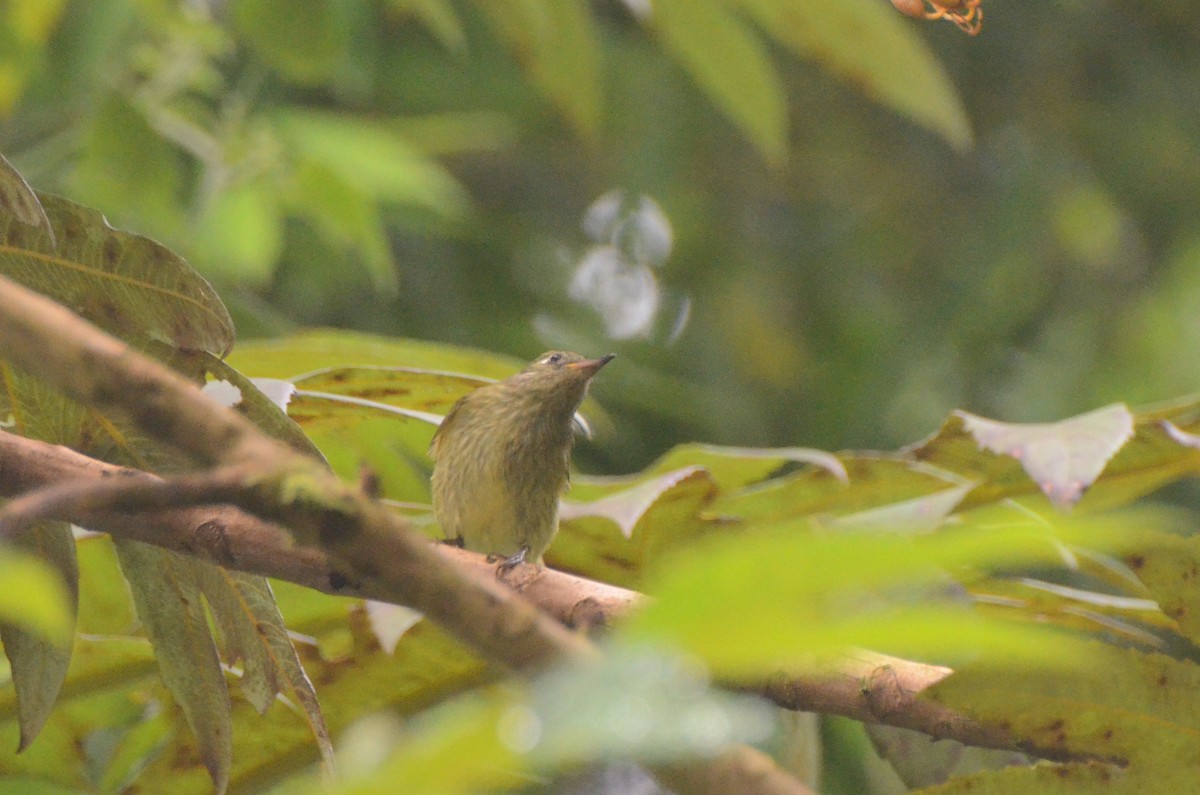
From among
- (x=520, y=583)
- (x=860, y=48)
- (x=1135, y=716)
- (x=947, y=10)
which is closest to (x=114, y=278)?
(x=520, y=583)

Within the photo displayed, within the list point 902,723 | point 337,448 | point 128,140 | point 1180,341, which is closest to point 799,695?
point 902,723

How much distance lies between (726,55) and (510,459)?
1.13 metres

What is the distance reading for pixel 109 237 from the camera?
1414 mm

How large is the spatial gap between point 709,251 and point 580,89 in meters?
4.91

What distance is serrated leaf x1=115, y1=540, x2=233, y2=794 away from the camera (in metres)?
1.52

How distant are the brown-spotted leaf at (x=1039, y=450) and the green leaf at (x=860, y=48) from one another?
0.59 m

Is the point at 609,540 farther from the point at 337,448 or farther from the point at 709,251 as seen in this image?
the point at 709,251

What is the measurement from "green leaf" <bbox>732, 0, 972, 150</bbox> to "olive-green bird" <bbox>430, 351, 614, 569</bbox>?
96 cm

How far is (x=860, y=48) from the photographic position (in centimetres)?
247

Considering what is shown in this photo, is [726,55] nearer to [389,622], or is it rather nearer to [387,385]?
[387,385]

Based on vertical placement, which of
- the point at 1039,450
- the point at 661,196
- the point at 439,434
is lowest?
the point at 661,196

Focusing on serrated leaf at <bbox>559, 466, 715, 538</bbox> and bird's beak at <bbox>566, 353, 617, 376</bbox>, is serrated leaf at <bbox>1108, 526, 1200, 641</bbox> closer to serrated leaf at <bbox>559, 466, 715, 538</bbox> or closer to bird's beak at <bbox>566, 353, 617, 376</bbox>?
serrated leaf at <bbox>559, 466, 715, 538</bbox>

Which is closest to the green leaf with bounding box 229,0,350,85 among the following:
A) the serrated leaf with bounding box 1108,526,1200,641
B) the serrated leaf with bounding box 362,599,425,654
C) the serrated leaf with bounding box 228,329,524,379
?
the serrated leaf with bounding box 228,329,524,379

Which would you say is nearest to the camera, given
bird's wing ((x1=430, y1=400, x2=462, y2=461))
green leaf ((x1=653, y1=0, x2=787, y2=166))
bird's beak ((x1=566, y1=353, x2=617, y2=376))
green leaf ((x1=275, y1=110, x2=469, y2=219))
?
green leaf ((x1=653, y1=0, x2=787, y2=166))
